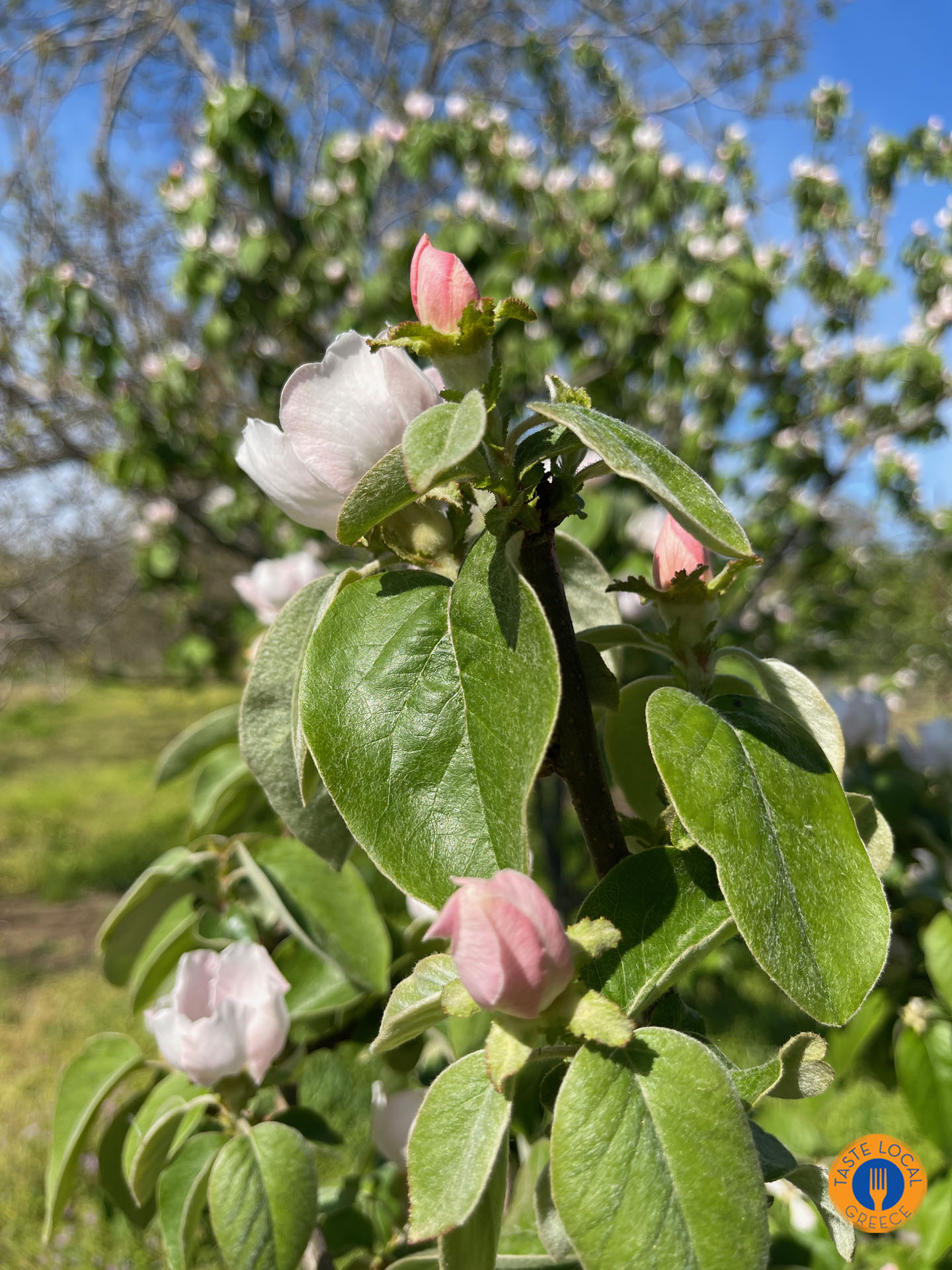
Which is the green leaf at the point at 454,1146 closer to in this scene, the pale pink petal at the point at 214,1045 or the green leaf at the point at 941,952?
Answer: the pale pink petal at the point at 214,1045

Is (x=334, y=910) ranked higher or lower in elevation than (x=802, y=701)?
lower

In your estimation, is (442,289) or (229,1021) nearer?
(442,289)

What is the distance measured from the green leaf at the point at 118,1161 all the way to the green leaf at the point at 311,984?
0.77 feet

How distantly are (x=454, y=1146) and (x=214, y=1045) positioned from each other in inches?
15.6

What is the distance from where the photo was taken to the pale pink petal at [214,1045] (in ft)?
2.30

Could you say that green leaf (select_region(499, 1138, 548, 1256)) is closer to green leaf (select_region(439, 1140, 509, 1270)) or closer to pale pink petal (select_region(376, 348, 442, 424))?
green leaf (select_region(439, 1140, 509, 1270))

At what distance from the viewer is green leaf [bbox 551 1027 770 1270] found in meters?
0.33

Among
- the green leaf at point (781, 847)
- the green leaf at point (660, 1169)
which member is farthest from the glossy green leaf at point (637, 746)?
the green leaf at point (660, 1169)

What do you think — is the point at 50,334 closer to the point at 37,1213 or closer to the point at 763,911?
the point at 37,1213

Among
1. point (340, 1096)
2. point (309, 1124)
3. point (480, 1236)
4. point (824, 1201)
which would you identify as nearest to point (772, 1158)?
point (824, 1201)

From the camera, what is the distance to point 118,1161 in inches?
36.7

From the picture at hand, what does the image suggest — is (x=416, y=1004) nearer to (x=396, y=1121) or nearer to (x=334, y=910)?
(x=334, y=910)

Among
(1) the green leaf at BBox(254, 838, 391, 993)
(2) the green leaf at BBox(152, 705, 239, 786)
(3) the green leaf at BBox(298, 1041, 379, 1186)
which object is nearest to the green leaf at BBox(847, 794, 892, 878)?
(1) the green leaf at BBox(254, 838, 391, 993)

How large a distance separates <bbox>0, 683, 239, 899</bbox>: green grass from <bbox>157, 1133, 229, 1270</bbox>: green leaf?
3648mm
